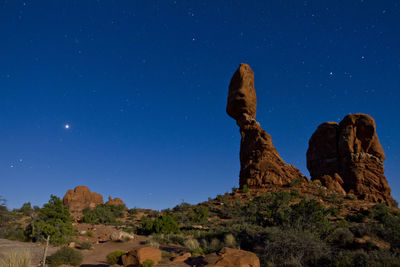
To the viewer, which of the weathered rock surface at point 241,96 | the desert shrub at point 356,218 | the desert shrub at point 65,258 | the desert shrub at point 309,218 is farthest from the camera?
the weathered rock surface at point 241,96

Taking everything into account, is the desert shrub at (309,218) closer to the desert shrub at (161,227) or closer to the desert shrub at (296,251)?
the desert shrub at (296,251)

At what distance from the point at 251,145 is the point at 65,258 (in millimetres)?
35487

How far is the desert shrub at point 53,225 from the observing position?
15562mm

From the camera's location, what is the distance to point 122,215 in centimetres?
3588

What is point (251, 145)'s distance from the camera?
42.4 metres

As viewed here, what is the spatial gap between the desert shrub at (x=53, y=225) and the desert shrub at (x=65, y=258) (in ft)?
18.2

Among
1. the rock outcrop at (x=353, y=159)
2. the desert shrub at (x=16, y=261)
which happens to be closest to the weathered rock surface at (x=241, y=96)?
the rock outcrop at (x=353, y=159)

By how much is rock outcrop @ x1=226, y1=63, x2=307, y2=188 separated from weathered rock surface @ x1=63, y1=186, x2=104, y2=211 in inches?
1382

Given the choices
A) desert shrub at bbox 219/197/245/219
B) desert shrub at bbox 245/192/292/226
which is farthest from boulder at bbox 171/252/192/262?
desert shrub at bbox 219/197/245/219

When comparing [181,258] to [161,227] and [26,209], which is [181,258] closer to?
[161,227]

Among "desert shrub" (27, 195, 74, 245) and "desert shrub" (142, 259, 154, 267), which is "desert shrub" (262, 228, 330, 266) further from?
"desert shrub" (27, 195, 74, 245)

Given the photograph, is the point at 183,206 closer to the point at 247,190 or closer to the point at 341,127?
the point at 247,190

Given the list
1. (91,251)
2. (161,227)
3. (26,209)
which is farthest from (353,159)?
(26,209)

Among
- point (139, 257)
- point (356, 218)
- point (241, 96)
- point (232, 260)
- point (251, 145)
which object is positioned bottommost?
point (139, 257)
